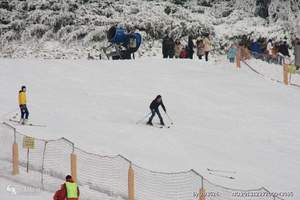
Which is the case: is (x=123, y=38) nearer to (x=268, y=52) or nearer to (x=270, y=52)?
(x=268, y=52)

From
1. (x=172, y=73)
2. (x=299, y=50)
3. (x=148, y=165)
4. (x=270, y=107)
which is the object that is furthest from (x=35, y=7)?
(x=148, y=165)

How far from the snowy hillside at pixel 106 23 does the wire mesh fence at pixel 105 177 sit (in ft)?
79.7

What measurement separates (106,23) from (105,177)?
29.0 metres

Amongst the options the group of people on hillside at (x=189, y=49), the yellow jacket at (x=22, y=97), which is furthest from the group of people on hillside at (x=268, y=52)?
the yellow jacket at (x=22, y=97)

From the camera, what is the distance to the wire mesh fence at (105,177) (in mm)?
17672

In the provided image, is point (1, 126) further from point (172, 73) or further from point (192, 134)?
point (172, 73)

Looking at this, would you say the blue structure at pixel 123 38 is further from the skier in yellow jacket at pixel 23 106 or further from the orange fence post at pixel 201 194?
the orange fence post at pixel 201 194

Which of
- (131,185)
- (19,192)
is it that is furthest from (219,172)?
(19,192)

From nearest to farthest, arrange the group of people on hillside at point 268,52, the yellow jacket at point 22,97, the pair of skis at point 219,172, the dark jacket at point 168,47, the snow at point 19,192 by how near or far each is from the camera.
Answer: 1. the snow at point 19,192
2. the pair of skis at point 219,172
3. the yellow jacket at point 22,97
4. the group of people on hillside at point 268,52
5. the dark jacket at point 168,47

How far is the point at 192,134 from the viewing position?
83.3 feet

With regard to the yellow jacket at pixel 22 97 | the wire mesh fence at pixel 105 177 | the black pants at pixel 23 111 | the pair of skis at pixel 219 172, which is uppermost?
the yellow jacket at pixel 22 97

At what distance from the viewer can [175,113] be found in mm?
28578

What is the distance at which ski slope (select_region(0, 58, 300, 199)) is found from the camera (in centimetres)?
2194

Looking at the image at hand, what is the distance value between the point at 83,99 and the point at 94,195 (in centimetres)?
1264
